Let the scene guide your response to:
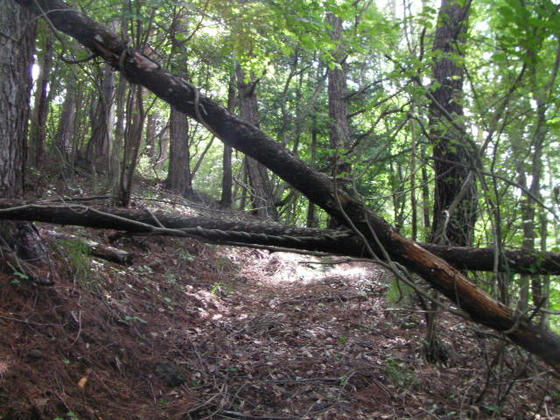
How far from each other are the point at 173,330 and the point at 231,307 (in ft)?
4.66

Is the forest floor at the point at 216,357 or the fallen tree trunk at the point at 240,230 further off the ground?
the fallen tree trunk at the point at 240,230

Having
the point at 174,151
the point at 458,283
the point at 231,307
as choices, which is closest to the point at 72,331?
the point at 231,307

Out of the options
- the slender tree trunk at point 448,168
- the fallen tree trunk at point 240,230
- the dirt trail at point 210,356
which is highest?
the slender tree trunk at point 448,168

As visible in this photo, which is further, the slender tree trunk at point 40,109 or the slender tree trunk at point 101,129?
the slender tree trunk at point 101,129

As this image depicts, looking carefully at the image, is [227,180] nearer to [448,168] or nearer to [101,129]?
[101,129]

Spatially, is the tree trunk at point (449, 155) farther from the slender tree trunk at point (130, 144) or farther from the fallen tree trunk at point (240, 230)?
the slender tree trunk at point (130, 144)

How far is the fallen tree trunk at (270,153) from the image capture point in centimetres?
343

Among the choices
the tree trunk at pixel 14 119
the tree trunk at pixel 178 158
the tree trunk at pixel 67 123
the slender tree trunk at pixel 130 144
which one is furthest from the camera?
the tree trunk at pixel 178 158

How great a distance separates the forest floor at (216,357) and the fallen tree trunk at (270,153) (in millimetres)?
436

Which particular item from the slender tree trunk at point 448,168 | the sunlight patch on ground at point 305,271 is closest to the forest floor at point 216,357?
the slender tree trunk at point 448,168

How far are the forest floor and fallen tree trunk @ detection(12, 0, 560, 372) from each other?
44 cm

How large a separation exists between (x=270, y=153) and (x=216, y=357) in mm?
2518

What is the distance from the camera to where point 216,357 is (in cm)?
478

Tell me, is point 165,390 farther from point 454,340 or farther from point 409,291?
point 454,340
